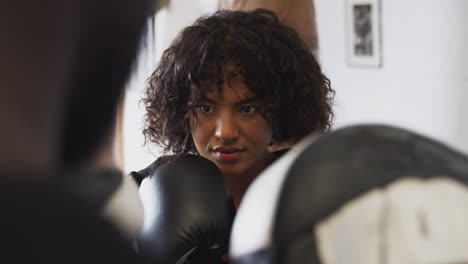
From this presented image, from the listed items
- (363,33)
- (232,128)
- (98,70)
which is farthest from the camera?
(363,33)

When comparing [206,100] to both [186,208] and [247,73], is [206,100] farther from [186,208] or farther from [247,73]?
[186,208]

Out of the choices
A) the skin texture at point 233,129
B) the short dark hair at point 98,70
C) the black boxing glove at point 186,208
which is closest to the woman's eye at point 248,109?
the skin texture at point 233,129

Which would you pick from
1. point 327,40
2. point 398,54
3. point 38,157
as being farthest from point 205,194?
point 327,40

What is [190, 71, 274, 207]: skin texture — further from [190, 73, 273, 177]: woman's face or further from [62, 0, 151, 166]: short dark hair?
[62, 0, 151, 166]: short dark hair

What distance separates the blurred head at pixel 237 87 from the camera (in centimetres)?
121

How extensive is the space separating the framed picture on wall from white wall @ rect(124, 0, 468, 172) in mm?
32

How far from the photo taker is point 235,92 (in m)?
1.21

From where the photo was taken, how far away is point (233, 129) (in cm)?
120

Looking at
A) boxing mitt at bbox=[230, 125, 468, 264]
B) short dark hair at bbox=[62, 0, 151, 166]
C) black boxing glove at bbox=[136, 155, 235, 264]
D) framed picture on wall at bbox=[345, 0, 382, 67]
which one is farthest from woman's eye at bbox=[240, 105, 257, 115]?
framed picture on wall at bbox=[345, 0, 382, 67]

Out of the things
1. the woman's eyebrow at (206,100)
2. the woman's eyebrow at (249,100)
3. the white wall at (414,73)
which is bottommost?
the white wall at (414,73)

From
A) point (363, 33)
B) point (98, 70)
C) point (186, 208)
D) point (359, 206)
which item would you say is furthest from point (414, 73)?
point (98, 70)

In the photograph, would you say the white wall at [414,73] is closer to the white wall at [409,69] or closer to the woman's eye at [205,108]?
the white wall at [409,69]

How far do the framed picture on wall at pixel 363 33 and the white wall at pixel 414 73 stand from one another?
0.03 metres

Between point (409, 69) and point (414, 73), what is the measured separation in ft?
0.10
